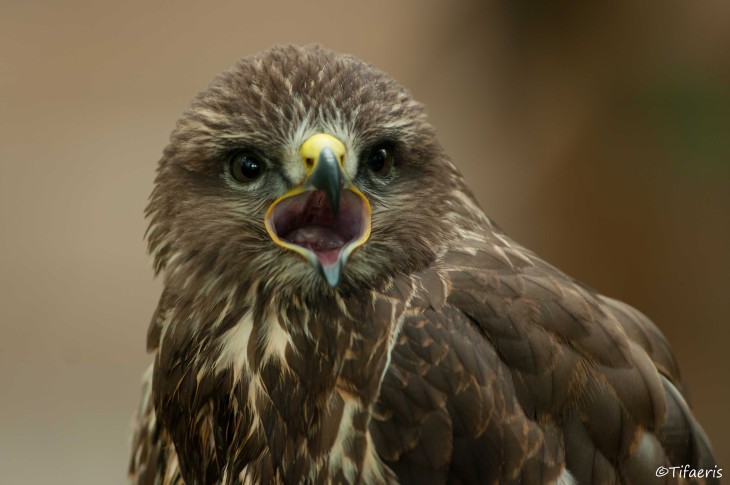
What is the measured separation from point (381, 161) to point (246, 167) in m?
0.32

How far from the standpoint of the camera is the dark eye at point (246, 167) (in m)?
2.56

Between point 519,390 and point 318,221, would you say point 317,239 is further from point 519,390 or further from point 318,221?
point 519,390

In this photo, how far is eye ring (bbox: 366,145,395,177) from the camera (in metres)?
2.58

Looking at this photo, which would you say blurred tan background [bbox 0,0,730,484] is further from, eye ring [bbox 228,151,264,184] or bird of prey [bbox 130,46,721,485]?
eye ring [bbox 228,151,264,184]

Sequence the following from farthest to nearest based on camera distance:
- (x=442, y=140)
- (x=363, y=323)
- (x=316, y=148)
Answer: (x=442, y=140) → (x=363, y=323) → (x=316, y=148)

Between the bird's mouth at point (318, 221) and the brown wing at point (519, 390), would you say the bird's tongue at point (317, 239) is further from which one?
the brown wing at point (519, 390)

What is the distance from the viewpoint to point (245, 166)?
2564mm

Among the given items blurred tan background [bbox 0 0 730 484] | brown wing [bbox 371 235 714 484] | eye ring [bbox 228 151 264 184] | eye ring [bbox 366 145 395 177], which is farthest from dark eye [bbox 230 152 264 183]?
blurred tan background [bbox 0 0 730 484]

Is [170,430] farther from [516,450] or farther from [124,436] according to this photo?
[124,436]

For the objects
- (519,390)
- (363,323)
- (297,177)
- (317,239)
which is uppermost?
(297,177)

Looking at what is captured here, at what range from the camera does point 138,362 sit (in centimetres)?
653

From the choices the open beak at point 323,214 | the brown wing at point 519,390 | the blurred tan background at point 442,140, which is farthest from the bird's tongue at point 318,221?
the blurred tan background at point 442,140

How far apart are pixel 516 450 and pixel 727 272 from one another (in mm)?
2538

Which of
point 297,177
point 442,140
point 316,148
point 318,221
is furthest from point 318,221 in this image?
point 442,140
